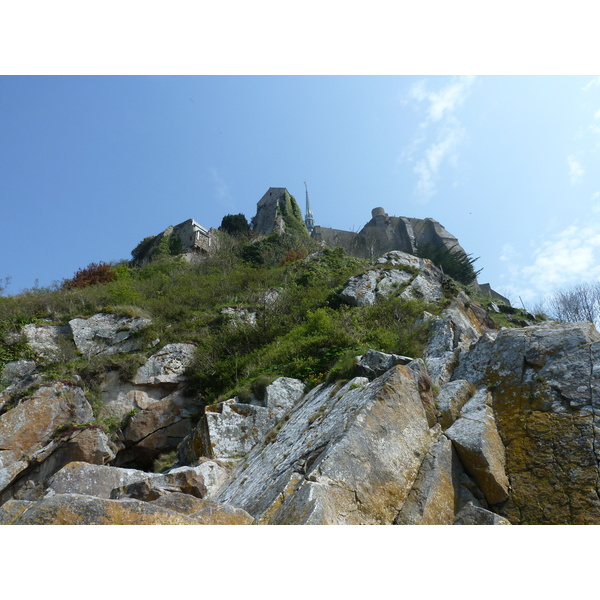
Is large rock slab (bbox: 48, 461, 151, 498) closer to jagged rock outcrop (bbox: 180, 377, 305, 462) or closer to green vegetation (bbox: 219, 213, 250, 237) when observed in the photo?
jagged rock outcrop (bbox: 180, 377, 305, 462)

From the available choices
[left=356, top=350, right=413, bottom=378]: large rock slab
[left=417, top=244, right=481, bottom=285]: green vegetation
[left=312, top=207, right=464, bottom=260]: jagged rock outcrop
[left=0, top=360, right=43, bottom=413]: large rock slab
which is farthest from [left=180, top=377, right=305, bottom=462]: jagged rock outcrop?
[left=312, top=207, right=464, bottom=260]: jagged rock outcrop

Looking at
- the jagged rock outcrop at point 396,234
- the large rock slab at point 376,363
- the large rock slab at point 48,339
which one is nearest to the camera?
the large rock slab at point 376,363

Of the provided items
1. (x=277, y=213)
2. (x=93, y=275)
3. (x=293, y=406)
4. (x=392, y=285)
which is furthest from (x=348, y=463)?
(x=277, y=213)

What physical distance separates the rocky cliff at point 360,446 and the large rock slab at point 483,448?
0.7 inches

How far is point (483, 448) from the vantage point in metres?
5.48

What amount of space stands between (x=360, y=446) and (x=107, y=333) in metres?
13.7

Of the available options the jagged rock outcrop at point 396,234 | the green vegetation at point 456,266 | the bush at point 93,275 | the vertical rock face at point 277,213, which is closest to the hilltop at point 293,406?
the bush at point 93,275

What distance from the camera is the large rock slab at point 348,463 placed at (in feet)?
14.9

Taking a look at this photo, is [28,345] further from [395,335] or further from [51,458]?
[395,335]

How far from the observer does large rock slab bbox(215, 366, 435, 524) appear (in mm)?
4547

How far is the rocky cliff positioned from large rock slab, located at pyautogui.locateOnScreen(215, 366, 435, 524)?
2cm

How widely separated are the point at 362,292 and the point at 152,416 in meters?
9.38

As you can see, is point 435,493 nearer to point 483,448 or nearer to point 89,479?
point 483,448

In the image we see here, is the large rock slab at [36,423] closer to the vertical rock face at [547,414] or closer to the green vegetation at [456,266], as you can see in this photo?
the vertical rock face at [547,414]
